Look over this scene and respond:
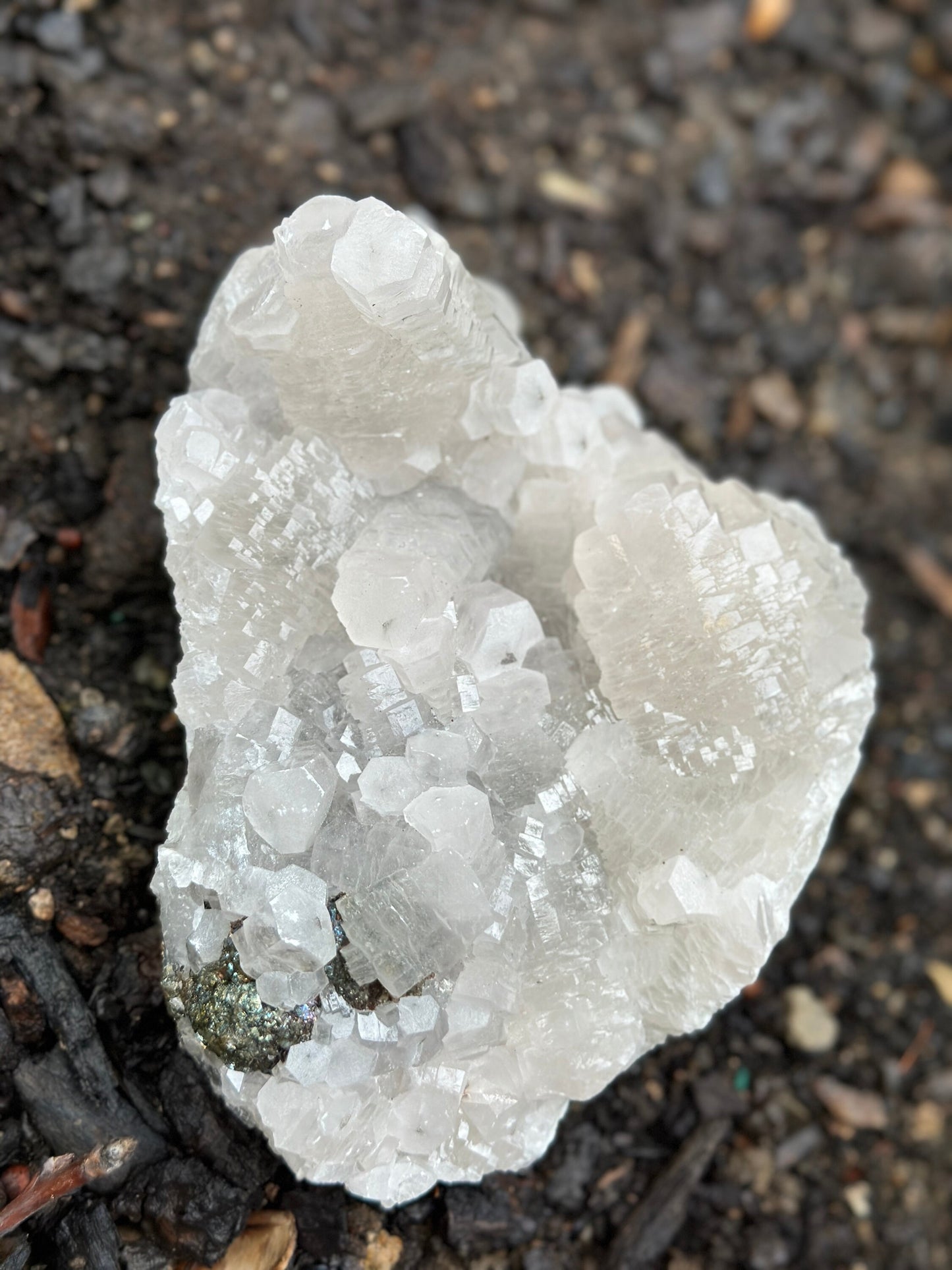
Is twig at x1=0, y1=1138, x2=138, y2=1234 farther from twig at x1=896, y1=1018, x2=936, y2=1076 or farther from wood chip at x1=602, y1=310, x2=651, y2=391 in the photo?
wood chip at x1=602, y1=310, x2=651, y2=391

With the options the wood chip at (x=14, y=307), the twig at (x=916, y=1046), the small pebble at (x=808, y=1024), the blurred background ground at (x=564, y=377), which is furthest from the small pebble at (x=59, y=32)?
the twig at (x=916, y=1046)

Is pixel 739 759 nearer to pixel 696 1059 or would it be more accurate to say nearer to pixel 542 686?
pixel 542 686

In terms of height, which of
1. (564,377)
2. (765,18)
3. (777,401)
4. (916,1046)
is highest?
(765,18)

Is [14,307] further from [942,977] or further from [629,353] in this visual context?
[942,977]

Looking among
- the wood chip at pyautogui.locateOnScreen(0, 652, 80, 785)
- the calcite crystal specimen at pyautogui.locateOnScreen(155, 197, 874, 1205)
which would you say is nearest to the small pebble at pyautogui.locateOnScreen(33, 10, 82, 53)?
the calcite crystal specimen at pyautogui.locateOnScreen(155, 197, 874, 1205)

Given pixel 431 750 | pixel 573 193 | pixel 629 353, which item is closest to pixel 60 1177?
pixel 431 750

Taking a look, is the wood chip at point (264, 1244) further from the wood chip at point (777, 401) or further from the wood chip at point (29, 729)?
the wood chip at point (777, 401)

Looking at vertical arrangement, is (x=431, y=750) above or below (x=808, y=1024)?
above
